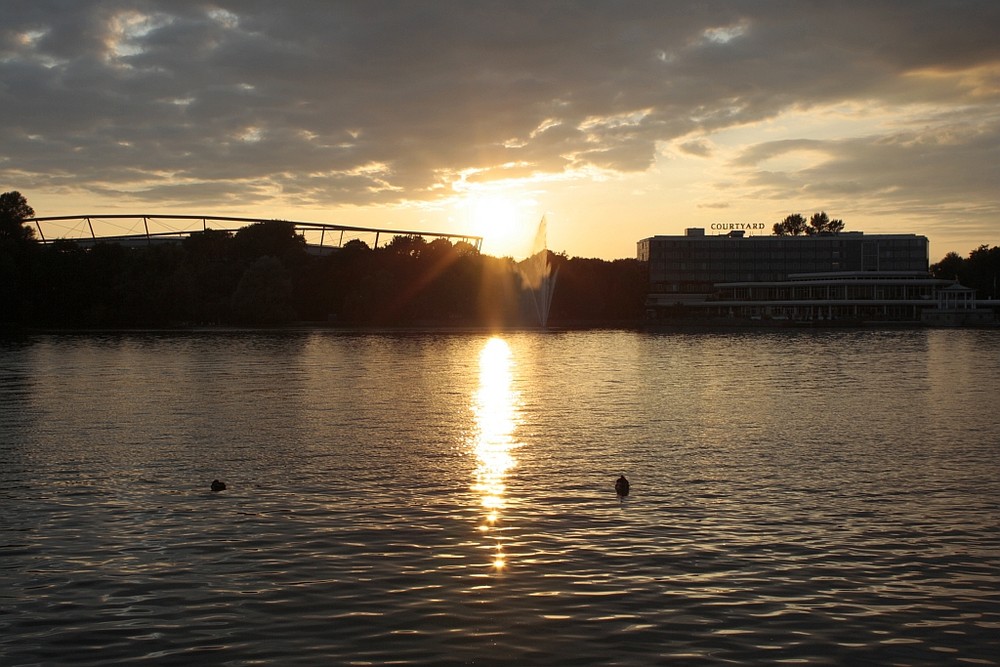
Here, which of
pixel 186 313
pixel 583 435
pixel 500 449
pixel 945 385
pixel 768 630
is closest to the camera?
pixel 768 630

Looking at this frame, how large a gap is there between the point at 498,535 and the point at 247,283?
127 meters

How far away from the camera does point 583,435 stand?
3141 centimetres

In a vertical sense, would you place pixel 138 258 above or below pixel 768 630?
above

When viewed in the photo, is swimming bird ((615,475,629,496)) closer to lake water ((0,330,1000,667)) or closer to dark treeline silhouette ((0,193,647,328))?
lake water ((0,330,1000,667))

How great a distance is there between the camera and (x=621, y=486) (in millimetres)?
21344

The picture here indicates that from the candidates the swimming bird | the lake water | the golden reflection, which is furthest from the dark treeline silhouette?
the swimming bird

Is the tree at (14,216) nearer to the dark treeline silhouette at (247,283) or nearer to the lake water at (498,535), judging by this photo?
the dark treeline silhouette at (247,283)

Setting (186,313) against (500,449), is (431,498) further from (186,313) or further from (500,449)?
(186,313)

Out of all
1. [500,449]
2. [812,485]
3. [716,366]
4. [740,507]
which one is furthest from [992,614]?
[716,366]

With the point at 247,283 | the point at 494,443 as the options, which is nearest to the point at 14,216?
the point at 247,283

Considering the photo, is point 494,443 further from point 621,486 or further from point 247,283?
point 247,283

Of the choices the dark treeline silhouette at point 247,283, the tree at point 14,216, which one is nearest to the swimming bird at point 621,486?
the dark treeline silhouette at point 247,283

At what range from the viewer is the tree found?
496 ft

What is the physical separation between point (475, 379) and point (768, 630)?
43.8 meters
